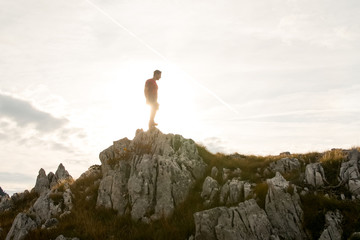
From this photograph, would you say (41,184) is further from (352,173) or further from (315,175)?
(352,173)

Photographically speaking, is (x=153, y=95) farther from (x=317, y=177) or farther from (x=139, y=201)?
(x=317, y=177)

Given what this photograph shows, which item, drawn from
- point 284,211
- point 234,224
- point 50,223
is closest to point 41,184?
point 50,223

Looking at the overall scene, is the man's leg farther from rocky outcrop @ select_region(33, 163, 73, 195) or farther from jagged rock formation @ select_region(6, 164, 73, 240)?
rocky outcrop @ select_region(33, 163, 73, 195)

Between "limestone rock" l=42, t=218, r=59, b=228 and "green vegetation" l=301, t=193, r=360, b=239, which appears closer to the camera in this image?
"green vegetation" l=301, t=193, r=360, b=239

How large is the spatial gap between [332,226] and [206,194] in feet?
22.5

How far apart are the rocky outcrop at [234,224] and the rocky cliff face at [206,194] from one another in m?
0.05

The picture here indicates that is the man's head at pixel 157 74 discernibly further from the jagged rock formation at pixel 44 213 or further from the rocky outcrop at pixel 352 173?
the rocky outcrop at pixel 352 173

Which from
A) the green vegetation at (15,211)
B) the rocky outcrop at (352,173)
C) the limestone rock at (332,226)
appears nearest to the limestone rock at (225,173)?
the limestone rock at (332,226)

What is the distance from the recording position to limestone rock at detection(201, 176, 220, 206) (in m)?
16.7

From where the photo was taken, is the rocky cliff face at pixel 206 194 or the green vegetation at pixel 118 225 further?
the green vegetation at pixel 118 225

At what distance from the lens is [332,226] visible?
13.2 meters

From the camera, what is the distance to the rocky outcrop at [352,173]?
50.3ft

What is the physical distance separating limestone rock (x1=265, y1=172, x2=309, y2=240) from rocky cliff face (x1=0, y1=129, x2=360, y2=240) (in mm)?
46

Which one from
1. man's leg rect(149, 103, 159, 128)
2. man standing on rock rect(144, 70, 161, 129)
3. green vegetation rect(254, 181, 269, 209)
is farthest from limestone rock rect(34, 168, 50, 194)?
green vegetation rect(254, 181, 269, 209)
